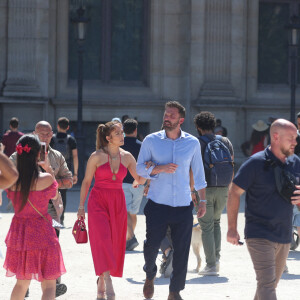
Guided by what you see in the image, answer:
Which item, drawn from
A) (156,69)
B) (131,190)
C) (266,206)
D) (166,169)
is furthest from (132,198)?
(156,69)

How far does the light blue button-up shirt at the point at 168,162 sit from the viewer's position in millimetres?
8484

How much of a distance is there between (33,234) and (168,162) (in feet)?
6.31

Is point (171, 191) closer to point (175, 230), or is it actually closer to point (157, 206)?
point (157, 206)

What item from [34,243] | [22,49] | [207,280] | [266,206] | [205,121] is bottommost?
[207,280]

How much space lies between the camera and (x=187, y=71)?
23812mm

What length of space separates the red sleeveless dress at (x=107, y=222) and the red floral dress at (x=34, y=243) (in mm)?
1668

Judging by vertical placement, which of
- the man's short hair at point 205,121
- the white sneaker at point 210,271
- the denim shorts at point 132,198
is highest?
the man's short hair at point 205,121

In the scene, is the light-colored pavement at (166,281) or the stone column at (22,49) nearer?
the light-colored pavement at (166,281)

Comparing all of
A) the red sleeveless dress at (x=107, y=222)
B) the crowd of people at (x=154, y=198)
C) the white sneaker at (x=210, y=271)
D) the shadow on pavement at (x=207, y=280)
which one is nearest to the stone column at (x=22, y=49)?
the crowd of people at (x=154, y=198)

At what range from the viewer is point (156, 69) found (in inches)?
957

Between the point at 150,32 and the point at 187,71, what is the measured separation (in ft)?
5.10

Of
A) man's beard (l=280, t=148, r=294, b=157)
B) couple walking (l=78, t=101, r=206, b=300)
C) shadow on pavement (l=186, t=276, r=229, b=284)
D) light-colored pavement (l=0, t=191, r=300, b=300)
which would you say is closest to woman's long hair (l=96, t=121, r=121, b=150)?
couple walking (l=78, t=101, r=206, b=300)

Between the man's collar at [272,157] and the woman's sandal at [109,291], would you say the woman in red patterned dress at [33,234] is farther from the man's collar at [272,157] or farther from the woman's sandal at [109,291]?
the man's collar at [272,157]

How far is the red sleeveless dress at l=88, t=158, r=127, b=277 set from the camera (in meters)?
8.76
